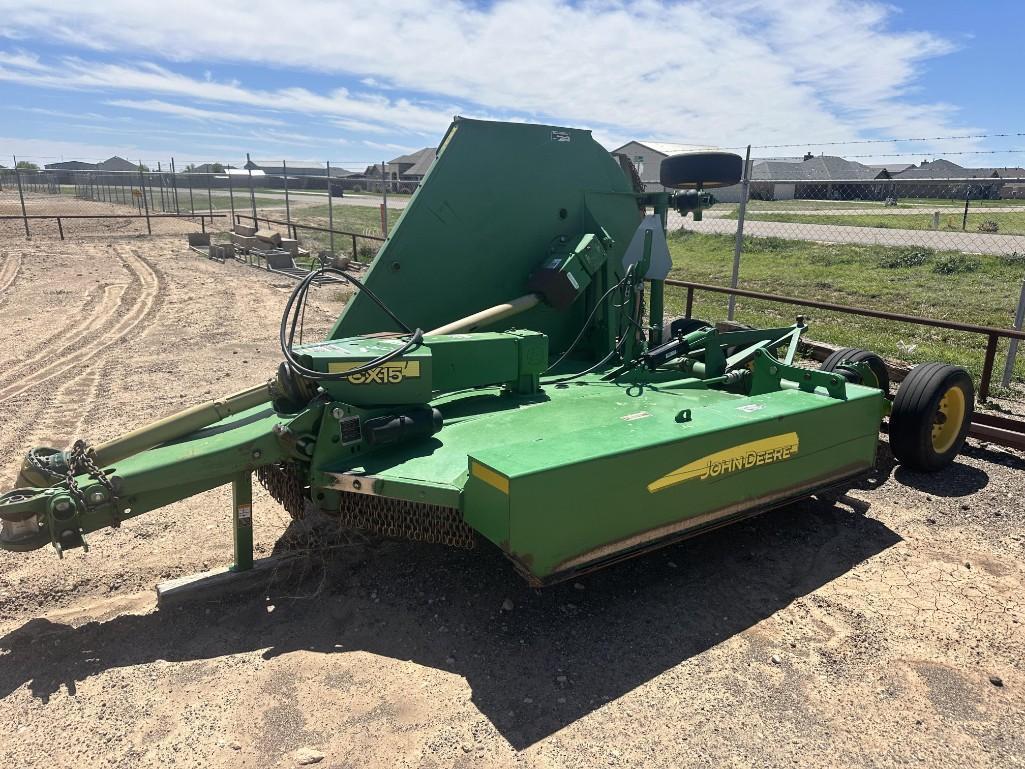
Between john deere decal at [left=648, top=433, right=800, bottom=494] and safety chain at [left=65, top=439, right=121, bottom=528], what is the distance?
213 cm

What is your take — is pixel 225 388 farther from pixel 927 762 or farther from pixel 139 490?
pixel 927 762

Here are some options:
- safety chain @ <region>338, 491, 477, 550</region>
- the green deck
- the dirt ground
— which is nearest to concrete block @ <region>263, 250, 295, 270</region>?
the dirt ground

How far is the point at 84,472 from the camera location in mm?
2900

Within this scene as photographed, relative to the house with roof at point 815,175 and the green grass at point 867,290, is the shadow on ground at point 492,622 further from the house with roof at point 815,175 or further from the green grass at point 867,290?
the house with roof at point 815,175

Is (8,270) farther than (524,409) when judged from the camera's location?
Yes

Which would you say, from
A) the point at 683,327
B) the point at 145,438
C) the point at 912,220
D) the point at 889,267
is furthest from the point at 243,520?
the point at 912,220

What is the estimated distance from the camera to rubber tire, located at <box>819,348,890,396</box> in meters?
4.89

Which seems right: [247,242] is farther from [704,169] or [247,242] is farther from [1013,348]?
[1013,348]

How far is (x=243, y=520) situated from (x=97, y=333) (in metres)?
6.94

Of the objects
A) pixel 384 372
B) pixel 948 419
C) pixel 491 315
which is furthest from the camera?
pixel 948 419

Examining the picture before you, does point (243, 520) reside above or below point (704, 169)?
below

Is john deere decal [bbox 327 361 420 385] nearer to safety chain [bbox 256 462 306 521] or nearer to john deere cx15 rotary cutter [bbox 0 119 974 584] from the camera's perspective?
john deere cx15 rotary cutter [bbox 0 119 974 584]

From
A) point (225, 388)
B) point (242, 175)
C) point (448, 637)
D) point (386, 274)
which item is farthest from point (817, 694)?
point (242, 175)

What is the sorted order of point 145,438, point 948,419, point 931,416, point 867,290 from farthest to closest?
point 867,290 < point 948,419 < point 931,416 < point 145,438
